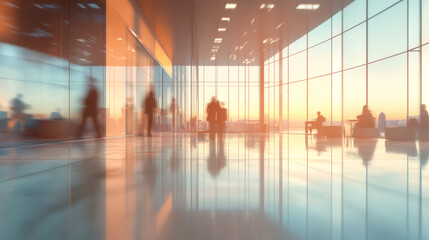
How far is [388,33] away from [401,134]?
645cm

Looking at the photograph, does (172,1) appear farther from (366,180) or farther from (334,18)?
(366,180)

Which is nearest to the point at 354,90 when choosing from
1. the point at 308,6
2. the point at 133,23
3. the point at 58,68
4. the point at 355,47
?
the point at 355,47

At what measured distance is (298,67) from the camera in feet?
68.6

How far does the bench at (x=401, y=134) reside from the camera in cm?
1102

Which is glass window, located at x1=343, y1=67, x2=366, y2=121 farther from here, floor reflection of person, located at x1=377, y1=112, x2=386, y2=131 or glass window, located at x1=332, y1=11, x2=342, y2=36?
glass window, located at x1=332, y1=11, x2=342, y2=36

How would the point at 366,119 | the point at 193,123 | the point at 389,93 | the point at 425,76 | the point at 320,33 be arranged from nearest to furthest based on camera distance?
the point at 425,76 → the point at 366,119 → the point at 320,33 → the point at 389,93 → the point at 193,123

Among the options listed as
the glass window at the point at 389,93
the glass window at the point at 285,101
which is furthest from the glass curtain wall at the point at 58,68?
the glass window at the point at 389,93

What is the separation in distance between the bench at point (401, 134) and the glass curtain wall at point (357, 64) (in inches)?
82.2

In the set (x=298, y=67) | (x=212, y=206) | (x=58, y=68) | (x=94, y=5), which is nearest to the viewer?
(x=212, y=206)

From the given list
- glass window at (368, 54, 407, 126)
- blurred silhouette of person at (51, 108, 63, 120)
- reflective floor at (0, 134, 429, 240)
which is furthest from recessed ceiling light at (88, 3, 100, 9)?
glass window at (368, 54, 407, 126)

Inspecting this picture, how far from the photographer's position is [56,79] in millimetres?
9078

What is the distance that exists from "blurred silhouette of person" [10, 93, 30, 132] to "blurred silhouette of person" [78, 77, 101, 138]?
2.47m

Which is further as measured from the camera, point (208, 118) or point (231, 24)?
point (208, 118)

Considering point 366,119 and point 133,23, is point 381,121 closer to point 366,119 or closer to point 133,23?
point 366,119
